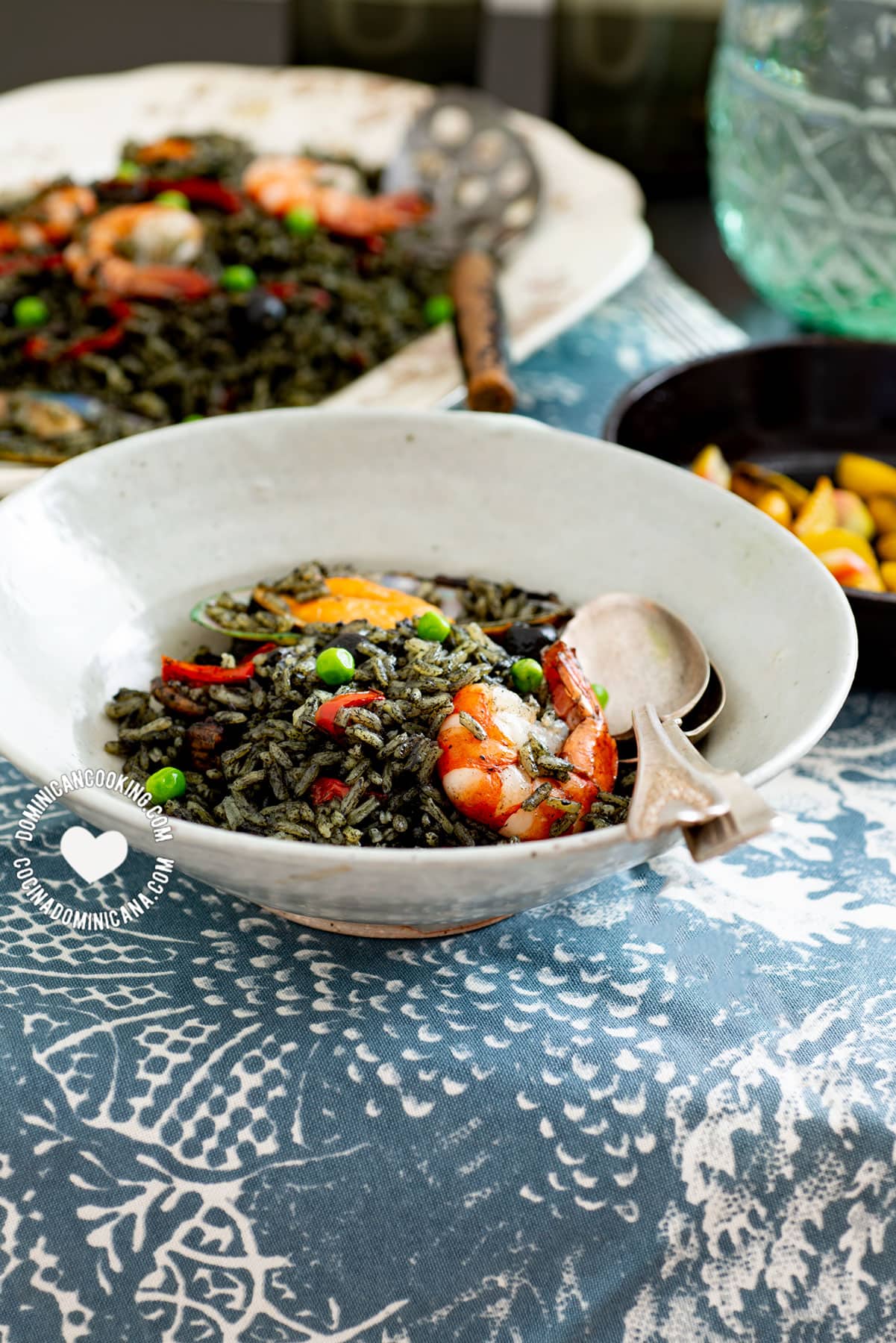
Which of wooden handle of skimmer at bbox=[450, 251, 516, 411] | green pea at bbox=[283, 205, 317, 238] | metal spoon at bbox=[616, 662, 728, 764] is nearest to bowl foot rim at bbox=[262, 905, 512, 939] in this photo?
metal spoon at bbox=[616, 662, 728, 764]

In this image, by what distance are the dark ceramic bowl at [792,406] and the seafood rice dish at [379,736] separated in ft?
2.55

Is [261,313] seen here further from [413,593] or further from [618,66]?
[618,66]

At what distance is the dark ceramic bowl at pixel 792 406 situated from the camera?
6.88ft

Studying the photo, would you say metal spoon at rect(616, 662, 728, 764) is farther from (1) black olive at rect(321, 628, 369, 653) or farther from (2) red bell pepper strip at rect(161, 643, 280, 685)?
(2) red bell pepper strip at rect(161, 643, 280, 685)

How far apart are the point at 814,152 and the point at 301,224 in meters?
1.09

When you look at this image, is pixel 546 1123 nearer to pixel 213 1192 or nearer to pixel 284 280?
pixel 213 1192

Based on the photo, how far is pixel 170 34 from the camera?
5039mm

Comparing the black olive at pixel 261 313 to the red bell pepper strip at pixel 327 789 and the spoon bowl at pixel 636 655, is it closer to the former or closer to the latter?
the spoon bowl at pixel 636 655

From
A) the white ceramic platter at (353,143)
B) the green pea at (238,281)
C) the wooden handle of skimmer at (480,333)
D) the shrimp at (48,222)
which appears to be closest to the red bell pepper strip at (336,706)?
the wooden handle of skimmer at (480,333)

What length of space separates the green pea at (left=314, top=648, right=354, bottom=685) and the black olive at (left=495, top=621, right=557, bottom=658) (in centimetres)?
24

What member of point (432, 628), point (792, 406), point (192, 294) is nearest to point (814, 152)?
point (792, 406)

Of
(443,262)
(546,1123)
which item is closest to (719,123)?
(443,262)

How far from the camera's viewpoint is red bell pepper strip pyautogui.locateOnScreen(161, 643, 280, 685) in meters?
1.39

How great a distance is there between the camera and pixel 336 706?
4.12ft
